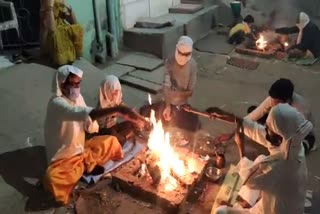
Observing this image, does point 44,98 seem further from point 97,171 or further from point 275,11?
point 275,11

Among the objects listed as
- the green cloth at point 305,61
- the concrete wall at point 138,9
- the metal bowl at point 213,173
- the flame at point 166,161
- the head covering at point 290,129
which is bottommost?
the green cloth at point 305,61

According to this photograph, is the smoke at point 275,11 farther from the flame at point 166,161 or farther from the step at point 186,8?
the flame at point 166,161

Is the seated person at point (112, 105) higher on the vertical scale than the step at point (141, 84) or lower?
higher

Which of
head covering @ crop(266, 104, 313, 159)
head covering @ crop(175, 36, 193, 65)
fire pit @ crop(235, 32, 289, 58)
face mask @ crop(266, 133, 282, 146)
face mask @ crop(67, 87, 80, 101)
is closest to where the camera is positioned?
head covering @ crop(266, 104, 313, 159)

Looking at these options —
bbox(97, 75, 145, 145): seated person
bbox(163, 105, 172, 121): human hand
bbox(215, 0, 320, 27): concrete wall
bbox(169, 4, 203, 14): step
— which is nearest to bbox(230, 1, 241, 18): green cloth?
bbox(215, 0, 320, 27): concrete wall

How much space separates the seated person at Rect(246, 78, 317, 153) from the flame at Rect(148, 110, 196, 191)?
3.78 ft

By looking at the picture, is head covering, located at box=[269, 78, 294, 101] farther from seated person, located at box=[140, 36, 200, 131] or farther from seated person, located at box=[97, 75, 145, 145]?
seated person, located at box=[97, 75, 145, 145]

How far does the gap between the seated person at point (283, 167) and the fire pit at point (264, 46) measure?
20.9ft

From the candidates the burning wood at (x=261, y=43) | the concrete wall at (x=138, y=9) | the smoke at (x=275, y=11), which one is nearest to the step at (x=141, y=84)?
the concrete wall at (x=138, y=9)

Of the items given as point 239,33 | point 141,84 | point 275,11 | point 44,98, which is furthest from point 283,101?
point 275,11

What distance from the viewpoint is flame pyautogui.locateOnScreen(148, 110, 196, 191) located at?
477 cm

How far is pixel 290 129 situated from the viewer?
Result: 3447 millimetres

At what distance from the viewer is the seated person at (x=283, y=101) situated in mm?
4898

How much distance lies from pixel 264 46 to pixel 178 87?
450 centimetres
